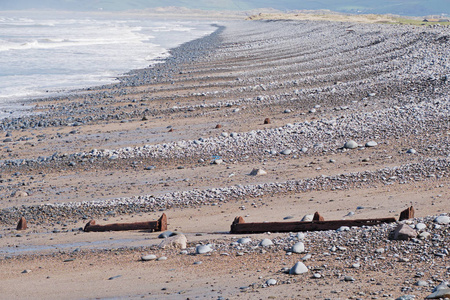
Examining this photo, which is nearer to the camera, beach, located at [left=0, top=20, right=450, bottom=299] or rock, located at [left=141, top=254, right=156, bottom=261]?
beach, located at [left=0, top=20, right=450, bottom=299]

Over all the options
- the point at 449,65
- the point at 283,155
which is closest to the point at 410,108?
the point at 283,155

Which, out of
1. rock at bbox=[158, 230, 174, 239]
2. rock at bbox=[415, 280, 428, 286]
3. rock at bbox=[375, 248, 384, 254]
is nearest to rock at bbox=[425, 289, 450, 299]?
rock at bbox=[415, 280, 428, 286]

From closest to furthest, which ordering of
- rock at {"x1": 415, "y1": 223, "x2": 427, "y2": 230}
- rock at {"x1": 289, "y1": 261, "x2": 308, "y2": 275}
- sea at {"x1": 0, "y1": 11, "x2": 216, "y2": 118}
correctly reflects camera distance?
rock at {"x1": 289, "y1": 261, "x2": 308, "y2": 275}, rock at {"x1": 415, "y1": 223, "x2": 427, "y2": 230}, sea at {"x1": 0, "y1": 11, "x2": 216, "y2": 118}

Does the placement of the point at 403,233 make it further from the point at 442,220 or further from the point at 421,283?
the point at 421,283

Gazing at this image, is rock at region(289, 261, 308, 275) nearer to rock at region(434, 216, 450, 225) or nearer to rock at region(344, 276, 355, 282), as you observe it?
rock at region(344, 276, 355, 282)

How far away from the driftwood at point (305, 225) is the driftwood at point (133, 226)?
1048 millimetres

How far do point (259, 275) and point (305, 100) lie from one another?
1110 centimetres

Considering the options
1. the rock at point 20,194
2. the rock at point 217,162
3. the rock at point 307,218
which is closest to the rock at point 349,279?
the rock at point 307,218

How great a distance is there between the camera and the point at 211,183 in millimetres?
9672

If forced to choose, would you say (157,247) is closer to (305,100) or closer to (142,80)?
(305,100)

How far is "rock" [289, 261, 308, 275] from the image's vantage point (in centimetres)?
552

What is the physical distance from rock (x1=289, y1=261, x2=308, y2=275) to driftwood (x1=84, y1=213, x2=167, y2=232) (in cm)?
245

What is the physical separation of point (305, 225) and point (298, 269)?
1306 mm

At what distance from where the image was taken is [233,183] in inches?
375
